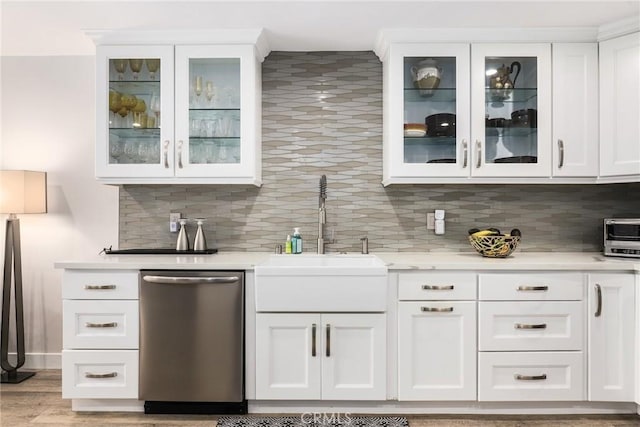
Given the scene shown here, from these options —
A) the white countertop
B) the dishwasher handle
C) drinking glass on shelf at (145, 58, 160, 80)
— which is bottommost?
the dishwasher handle

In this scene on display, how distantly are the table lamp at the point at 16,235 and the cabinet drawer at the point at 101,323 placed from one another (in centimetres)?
80

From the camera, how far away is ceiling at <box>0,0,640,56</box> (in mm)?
2340

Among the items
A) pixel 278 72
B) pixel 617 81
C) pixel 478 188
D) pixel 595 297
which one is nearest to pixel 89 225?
pixel 278 72

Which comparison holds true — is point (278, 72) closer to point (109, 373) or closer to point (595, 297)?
point (109, 373)

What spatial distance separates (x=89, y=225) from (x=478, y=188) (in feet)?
8.86

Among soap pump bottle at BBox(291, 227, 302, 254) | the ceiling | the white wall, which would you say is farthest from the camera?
the white wall

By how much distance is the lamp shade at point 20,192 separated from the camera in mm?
2807

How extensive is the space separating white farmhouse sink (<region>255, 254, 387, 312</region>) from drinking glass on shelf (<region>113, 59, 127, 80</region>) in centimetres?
148

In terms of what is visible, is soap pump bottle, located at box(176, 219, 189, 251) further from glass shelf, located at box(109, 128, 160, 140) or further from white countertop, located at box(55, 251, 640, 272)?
glass shelf, located at box(109, 128, 160, 140)

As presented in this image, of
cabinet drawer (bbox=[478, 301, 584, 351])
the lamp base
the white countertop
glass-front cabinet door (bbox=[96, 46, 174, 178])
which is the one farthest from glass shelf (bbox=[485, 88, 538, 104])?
the lamp base

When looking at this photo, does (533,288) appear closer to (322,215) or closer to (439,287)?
(439,287)

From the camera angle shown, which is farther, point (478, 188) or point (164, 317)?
point (478, 188)

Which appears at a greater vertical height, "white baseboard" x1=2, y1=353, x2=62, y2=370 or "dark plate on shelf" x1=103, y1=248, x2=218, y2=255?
"dark plate on shelf" x1=103, y1=248, x2=218, y2=255

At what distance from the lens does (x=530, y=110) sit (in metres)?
2.67
